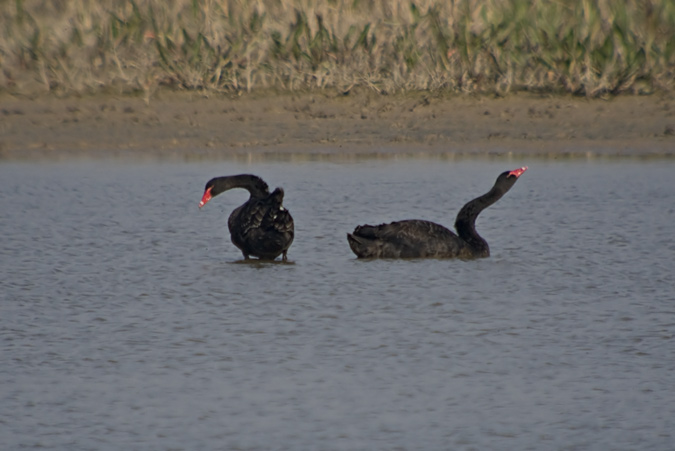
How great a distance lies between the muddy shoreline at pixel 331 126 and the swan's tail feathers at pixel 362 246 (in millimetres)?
6281

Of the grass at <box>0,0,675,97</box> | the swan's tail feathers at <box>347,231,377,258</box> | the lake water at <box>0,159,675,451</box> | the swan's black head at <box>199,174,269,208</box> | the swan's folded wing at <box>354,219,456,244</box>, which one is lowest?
the lake water at <box>0,159,675,451</box>

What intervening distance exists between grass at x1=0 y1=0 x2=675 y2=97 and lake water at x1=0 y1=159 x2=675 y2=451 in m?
4.54

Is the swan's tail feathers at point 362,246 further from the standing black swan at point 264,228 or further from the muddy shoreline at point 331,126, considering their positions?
the muddy shoreline at point 331,126

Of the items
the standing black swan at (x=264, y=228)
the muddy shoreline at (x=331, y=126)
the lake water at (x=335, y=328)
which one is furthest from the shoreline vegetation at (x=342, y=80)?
the standing black swan at (x=264, y=228)

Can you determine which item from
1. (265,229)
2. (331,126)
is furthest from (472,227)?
(331,126)

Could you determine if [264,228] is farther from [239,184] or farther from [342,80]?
[342,80]

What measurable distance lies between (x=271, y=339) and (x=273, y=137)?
939cm

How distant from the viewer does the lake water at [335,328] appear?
549 centimetres

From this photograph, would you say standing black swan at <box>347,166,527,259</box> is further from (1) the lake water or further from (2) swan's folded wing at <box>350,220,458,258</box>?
(1) the lake water

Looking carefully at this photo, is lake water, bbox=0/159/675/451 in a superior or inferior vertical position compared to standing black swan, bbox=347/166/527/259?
inferior

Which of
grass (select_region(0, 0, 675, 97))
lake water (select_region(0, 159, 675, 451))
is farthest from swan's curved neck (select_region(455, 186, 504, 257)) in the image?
grass (select_region(0, 0, 675, 97))

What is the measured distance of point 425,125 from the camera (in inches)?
655

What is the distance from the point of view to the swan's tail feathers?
9586mm

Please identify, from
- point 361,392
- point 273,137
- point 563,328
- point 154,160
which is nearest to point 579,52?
point 273,137
